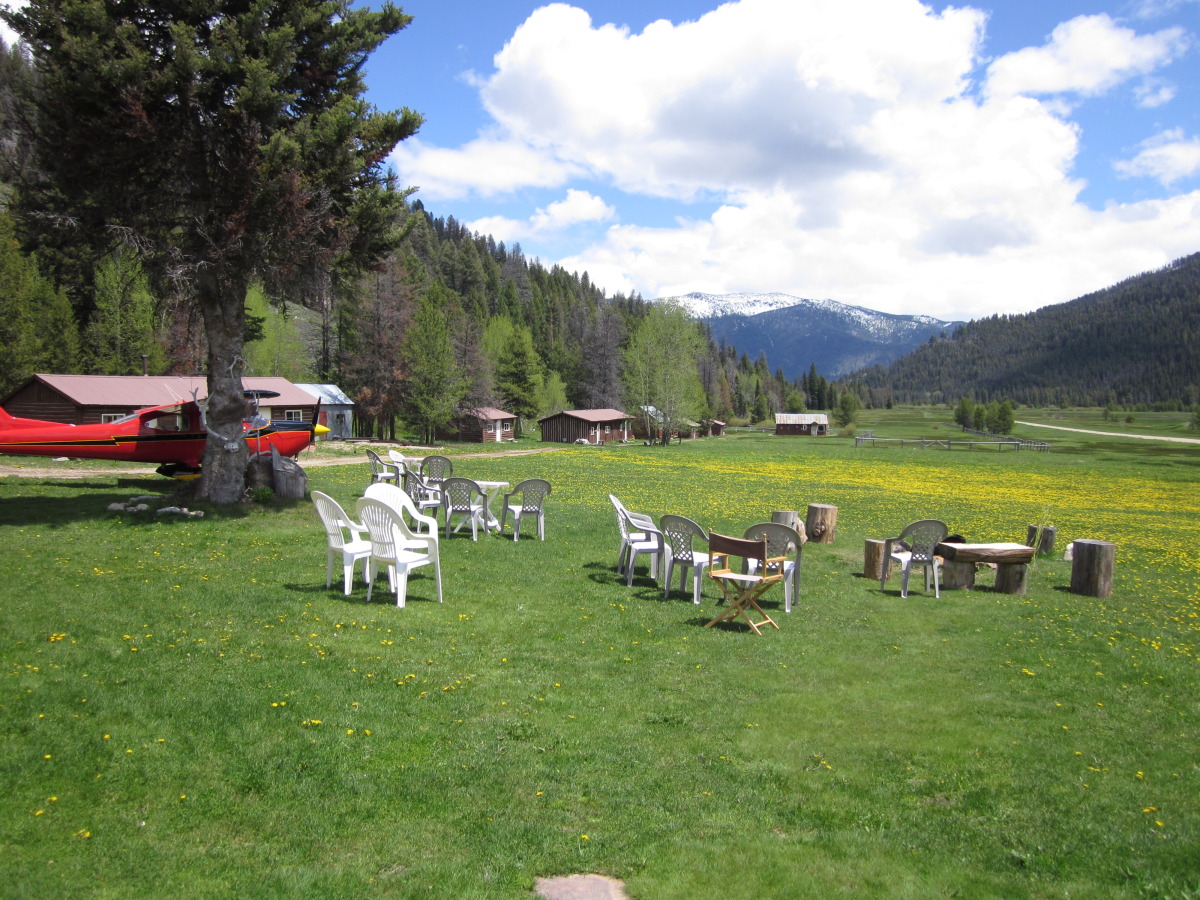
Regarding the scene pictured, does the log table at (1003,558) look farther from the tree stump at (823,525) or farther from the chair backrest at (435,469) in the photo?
the chair backrest at (435,469)

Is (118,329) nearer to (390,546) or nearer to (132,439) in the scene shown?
(132,439)

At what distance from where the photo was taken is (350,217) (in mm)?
15281

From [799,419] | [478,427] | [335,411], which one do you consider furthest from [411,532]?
[799,419]

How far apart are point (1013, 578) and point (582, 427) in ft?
204

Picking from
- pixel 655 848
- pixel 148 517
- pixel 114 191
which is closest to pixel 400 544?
pixel 655 848

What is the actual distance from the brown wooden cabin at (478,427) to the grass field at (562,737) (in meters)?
53.3

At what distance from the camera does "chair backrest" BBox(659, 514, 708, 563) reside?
1008 centimetres

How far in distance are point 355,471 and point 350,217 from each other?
13845 millimetres

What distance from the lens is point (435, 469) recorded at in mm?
15797

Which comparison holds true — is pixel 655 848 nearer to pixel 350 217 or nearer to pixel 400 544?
pixel 400 544

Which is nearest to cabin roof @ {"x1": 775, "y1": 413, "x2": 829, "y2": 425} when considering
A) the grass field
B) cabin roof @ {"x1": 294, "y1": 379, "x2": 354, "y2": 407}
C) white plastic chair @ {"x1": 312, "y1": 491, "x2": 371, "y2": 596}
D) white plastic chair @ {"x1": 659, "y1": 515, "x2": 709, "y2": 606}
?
cabin roof @ {"x1": 294, "y1": 379, "x2": 354, "y2": 407}

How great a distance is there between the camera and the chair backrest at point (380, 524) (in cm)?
889

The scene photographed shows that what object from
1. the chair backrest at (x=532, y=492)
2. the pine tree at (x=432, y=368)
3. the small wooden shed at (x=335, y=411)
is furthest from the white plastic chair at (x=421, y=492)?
the small wooden shed at (x=335, y=411)

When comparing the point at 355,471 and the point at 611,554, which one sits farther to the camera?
the point at 355,471
